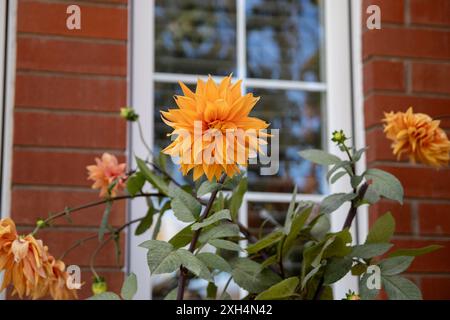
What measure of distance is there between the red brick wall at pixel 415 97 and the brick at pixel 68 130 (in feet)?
2.01

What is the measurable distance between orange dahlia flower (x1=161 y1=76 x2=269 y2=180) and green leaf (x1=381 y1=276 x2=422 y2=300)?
0.44 m

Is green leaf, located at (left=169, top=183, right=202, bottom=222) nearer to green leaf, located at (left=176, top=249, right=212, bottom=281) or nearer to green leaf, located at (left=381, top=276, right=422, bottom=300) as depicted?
green leaf, located at (left=176, top=249, right=212, bottom=281)

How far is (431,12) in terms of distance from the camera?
212 centimetres

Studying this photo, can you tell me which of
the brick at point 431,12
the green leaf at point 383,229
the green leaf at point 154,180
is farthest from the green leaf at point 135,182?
the brick at point 431,12

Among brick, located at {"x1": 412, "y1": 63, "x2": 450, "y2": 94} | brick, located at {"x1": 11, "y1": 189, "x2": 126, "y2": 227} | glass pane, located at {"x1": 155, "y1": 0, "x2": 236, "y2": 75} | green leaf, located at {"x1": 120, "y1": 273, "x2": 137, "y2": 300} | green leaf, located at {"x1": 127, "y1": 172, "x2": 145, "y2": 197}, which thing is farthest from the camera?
glass pane, located at {"x1": 155, "y1": 0, "x2": 236, "y2": 75}

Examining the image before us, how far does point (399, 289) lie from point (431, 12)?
94cm

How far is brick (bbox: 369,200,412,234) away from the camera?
6.52ft

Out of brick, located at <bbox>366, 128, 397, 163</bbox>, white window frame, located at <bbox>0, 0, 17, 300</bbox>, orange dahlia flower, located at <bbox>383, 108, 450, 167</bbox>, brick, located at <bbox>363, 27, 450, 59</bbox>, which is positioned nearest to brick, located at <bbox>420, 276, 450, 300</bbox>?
brick, located at <bbox>366, 128, 397, 163</bbox>

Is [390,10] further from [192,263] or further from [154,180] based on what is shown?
[192,263]

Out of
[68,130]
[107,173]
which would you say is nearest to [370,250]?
[107,173]

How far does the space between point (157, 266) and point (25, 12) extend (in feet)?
3.12

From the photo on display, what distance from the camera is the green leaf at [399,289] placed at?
1.41m

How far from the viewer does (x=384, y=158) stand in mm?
2006

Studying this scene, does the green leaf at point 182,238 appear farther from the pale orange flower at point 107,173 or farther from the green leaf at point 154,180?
the pale orange flower at point 107,173
